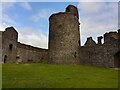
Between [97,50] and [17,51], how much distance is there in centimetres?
1417

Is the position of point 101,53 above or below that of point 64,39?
below

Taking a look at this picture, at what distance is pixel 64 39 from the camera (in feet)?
90.4

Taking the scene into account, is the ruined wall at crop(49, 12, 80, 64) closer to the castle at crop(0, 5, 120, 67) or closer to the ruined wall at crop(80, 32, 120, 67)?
the castle at crop(0, 5, 120, 67)

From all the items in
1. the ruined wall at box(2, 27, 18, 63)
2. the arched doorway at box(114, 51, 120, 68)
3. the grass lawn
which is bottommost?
the grass lawn

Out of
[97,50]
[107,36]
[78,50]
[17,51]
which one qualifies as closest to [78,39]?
[78,50]

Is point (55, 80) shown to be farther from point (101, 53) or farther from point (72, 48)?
point (72, 48)

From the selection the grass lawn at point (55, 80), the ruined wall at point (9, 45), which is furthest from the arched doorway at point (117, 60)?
the ruined wall at point (9, 45)

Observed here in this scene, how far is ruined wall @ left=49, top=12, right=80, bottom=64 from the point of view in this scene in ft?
89.8

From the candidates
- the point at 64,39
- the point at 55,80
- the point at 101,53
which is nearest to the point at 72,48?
the point at 64,39

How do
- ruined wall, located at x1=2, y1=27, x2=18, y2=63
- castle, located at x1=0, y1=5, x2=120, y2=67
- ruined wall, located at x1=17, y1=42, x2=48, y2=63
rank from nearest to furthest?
castle, located at x1=0, y1=5, x2=120, y2=67
ruined wall, located at x1=2, y1=27, x2=18, y2=63
ruined wall, located at x1=17, y1=42, x2=48, y2=63

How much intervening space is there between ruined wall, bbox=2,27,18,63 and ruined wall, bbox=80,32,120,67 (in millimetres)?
11656

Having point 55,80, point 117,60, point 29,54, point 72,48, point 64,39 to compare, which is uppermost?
point 64,39

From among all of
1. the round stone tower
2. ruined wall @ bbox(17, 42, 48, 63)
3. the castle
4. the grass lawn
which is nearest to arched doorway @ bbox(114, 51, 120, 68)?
the castle

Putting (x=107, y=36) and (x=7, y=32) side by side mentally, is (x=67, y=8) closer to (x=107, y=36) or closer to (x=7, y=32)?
(x=107, y=36)
